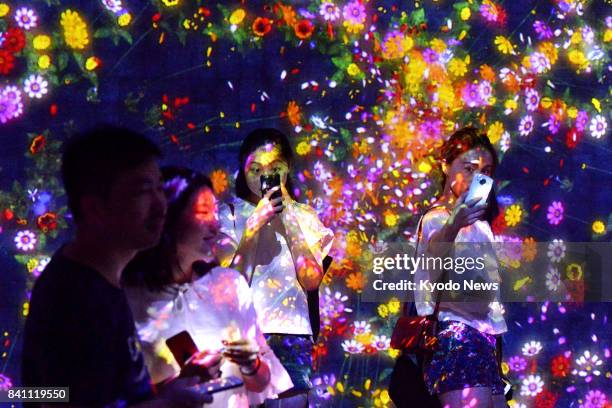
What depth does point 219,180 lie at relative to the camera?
171 inches

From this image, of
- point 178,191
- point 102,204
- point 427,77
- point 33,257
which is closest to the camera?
point 102,204

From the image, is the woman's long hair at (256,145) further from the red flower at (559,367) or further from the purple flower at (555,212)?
the red flower at (559,367)

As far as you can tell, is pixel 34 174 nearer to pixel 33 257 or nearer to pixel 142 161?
pixel 33 257

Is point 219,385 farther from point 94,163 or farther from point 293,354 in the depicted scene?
point 293,354

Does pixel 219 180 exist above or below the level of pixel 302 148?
below

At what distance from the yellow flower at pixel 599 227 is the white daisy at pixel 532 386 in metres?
0.82

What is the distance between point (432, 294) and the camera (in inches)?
140

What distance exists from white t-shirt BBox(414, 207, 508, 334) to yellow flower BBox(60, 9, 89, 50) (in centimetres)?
187

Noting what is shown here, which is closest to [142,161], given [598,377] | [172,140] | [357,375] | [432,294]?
[432,294]

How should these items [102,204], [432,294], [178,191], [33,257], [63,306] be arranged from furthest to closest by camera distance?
[33,257] < [432,294] < [178,191] < [102,204] < [63,306]

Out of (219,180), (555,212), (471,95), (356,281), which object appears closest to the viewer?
(219,180)

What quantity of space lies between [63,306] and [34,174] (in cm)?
262

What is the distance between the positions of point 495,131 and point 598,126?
0.59 metres

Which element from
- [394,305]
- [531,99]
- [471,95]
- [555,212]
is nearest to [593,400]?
[555,212]
